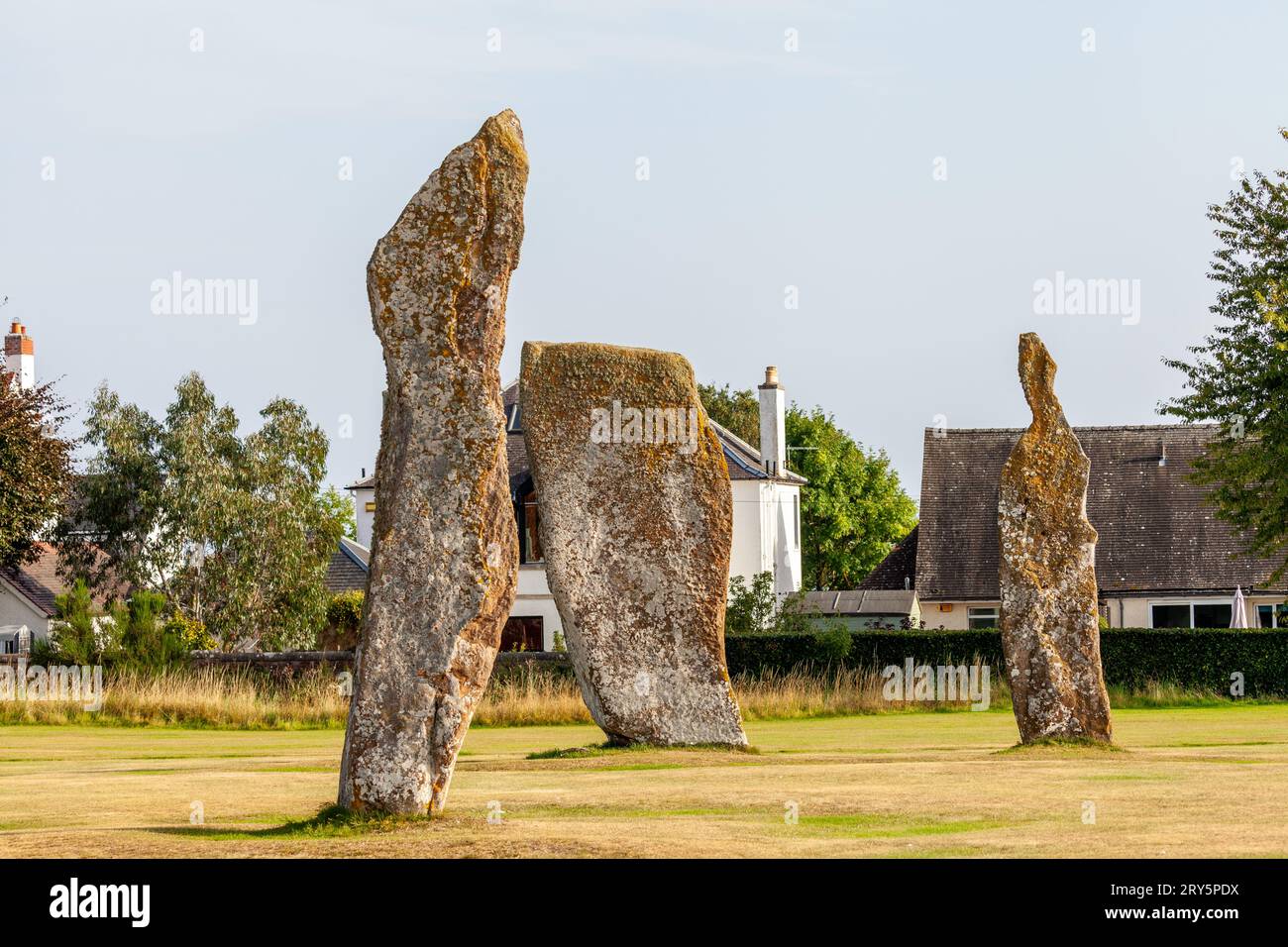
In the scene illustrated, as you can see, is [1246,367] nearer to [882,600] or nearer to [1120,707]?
[1120,707]

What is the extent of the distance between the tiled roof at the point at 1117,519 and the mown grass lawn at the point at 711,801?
27.3 m

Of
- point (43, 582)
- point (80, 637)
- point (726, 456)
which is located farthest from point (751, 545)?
point (80, 637)

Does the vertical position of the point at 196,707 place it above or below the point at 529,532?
below

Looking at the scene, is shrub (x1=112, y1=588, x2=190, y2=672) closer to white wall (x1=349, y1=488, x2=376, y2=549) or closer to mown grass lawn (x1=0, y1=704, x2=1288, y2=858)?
mown grass lawn (x1=0, y1=704, x2=1288, y2=858)

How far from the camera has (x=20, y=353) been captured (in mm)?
54562

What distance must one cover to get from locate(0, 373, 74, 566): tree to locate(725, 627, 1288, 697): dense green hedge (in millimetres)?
16816

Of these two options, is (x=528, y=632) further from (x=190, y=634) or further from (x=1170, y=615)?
(x=1170, y=615)

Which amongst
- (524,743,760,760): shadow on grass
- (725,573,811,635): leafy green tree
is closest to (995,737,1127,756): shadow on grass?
(524,743,760,760): shadow on grass

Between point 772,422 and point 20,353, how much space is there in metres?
22.2

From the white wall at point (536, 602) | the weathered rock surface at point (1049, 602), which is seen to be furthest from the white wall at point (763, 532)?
the weathered rock surface at point (1049, 602)

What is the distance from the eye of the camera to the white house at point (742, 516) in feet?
173

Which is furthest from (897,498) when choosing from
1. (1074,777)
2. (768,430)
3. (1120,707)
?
(1074,777)

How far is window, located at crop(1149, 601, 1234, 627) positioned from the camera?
169ft
